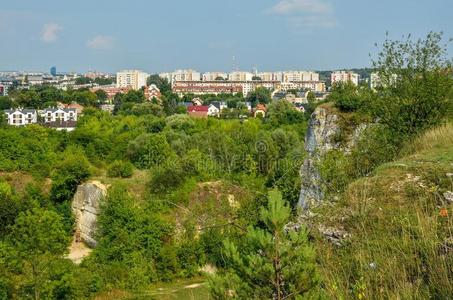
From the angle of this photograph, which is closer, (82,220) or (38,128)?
(82,220)

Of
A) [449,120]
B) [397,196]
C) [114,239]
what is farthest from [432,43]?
[114,239]

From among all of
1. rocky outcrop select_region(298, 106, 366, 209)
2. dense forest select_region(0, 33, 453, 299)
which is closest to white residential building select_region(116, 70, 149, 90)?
dense forest select_region(0, 33, 453, 299)

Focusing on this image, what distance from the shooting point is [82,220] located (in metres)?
25.0

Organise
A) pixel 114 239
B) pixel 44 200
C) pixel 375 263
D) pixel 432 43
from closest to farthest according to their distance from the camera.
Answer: pixel 375 263 < pixel 432 43 < pixel 114 239 < pixel 44 200

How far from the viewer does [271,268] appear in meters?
3.72

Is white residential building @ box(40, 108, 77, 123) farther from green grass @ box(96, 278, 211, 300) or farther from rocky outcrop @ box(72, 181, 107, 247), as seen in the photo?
green grass @ box(96, 278, 211, 300)

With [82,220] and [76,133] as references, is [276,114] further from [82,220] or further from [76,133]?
[82,220]

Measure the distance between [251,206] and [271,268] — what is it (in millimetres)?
17768

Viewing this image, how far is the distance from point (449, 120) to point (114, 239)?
1407cm

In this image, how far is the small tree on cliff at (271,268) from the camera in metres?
3.74

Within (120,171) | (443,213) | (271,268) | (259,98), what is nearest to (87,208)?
(120,171)

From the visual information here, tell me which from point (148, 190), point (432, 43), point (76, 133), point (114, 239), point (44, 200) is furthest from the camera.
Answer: point (76, 133)

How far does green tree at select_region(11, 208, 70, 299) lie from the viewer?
52.6 ft

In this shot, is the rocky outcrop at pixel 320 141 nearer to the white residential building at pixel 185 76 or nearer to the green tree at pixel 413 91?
the green tree at pixel 413 91
